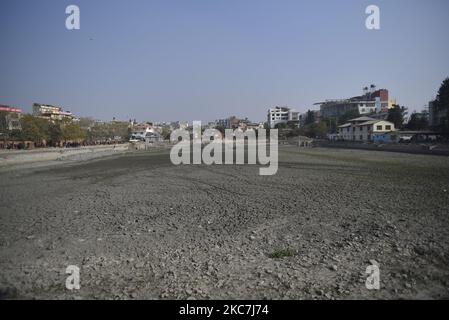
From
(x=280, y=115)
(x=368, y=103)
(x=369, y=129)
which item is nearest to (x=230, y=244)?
(x=369, y=129)

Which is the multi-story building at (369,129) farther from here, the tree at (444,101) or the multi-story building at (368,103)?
the multi-story building at (368,103)

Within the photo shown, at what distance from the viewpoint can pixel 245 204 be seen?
1032 centimetres

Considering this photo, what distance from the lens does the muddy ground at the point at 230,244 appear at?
450 cm

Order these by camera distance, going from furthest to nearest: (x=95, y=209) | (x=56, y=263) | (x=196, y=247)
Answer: (x=95, y=209) → (x=196, y=247) → (x=56, y=263)

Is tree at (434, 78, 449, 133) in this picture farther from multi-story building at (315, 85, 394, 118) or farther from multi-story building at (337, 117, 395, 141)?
multi-story building at (315, 85, 394, 118)

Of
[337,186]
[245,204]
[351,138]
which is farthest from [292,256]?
[351,138]

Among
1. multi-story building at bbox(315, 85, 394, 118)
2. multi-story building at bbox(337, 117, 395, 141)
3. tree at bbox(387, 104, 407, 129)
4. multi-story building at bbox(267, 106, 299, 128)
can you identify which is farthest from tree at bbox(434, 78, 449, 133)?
multi-story building at bbox(267, 106, 299, 128)

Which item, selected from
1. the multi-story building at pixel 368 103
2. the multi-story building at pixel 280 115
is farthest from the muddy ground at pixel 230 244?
the multi-story building at pixel 280 115

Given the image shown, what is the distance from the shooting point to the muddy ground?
450cm

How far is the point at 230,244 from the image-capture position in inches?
252

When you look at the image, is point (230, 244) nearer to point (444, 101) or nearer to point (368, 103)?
point (444, 101)

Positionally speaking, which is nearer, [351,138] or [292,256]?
[292,256]
